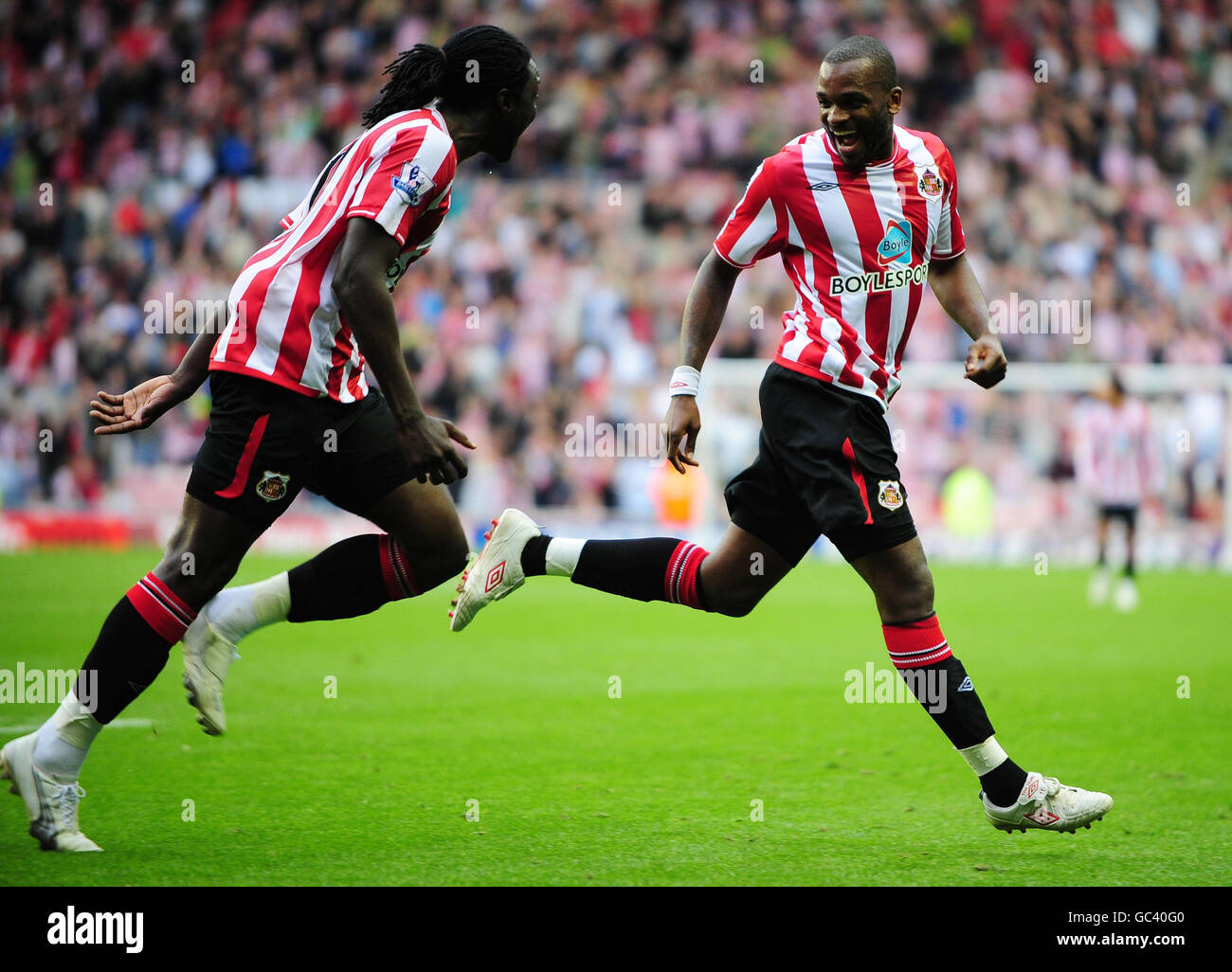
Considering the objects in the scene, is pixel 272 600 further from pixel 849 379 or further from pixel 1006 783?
pixel 1006 783

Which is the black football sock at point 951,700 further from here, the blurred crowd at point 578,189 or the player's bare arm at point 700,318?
the blurred crowd at point 578,189

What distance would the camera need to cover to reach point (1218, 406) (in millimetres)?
17781

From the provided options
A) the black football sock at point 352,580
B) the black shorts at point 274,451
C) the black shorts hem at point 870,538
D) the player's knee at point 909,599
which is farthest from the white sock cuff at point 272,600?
the player's knee at point 909,599

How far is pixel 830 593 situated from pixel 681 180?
934 cm

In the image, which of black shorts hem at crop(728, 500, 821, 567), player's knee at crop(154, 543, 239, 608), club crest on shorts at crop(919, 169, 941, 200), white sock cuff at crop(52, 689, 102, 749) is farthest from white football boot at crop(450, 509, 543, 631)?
club crest on shorts at crop(919, 169, 941, 200)

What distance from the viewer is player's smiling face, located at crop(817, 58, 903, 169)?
4375mm

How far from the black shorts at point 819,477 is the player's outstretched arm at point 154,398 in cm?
171

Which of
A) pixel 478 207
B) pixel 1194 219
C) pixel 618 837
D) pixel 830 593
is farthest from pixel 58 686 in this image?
pixel 1194 219

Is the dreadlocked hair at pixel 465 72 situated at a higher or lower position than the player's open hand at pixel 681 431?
higher

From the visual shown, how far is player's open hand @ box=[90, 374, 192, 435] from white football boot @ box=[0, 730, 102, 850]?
991mm

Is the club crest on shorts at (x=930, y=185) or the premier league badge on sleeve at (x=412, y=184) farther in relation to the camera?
the club crest on shorts at (x=930, y=185)

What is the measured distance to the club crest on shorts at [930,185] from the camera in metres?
4.61
